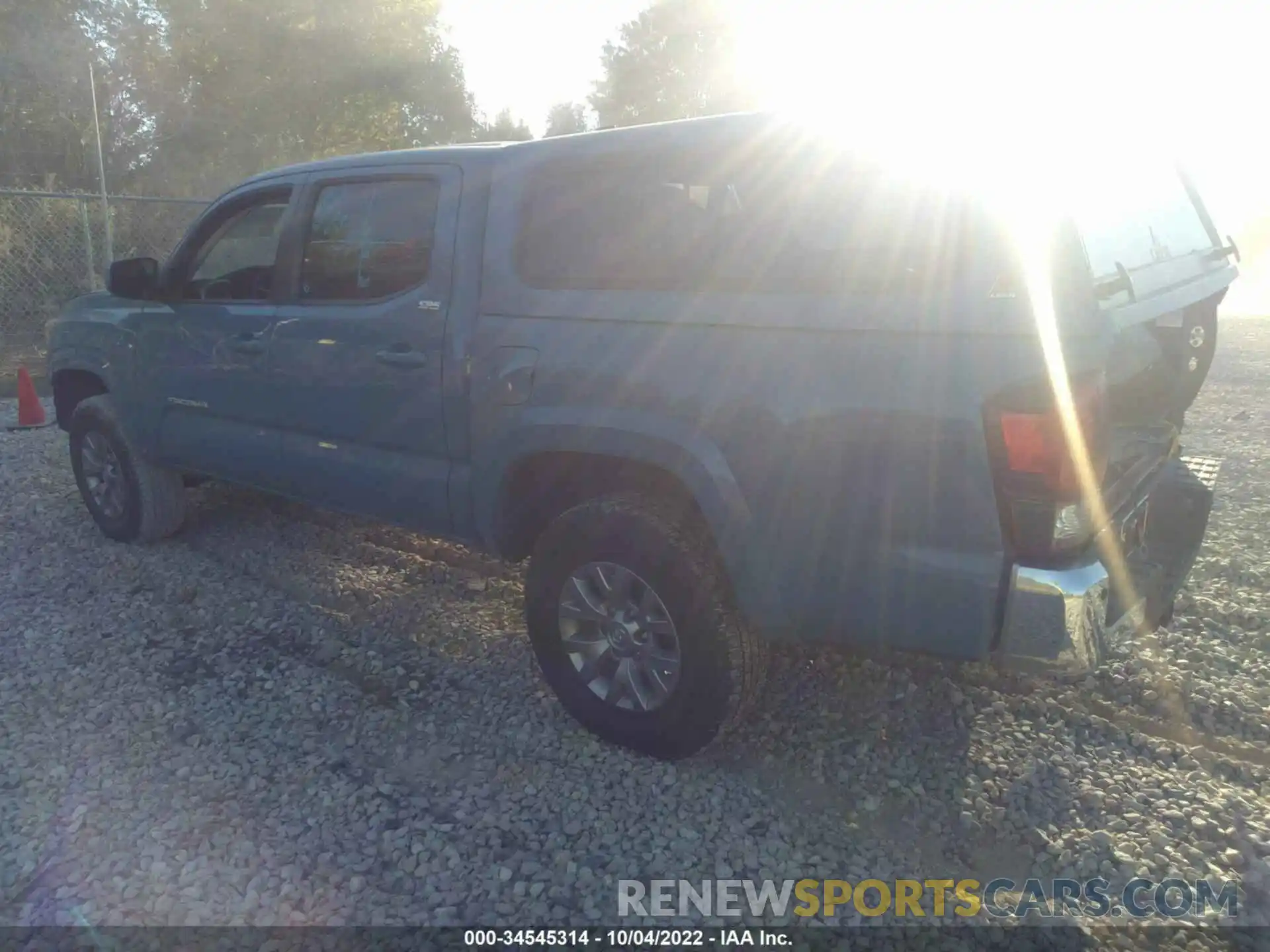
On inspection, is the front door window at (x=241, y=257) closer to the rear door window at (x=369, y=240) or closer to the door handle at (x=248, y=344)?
the door handle at (x=248, y=344)

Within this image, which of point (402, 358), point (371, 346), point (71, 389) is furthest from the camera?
point (71, 389)

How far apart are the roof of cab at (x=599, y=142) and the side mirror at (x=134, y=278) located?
133 cm

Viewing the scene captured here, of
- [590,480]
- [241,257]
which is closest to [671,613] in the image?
[590,480]

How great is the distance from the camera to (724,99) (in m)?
30.3

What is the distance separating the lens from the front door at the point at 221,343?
4.17m

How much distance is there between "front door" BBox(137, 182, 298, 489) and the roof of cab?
0.71 meters

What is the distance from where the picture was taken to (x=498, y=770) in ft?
10.3

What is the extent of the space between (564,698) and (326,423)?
59.6 inches

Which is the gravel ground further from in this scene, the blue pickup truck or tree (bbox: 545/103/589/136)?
tree (bbox: 545/103/589/136)

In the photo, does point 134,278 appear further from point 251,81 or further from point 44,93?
point 251,81

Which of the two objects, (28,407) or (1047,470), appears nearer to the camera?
(1047,470)

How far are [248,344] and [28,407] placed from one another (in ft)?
16.6

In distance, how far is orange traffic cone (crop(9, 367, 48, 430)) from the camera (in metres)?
7.93

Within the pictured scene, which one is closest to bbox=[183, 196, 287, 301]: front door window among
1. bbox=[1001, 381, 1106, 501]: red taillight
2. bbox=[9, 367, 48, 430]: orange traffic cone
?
bbox=[1001, 381, 1106, 501]: red taillight
